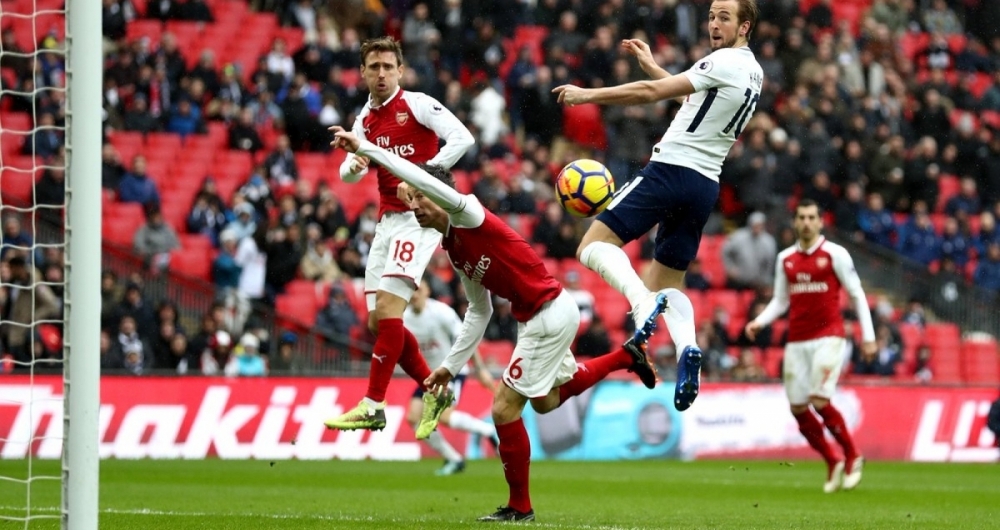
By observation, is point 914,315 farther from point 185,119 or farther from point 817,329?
point 185,119

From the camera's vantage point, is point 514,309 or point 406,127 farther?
point 406,127

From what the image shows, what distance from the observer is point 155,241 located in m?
18.6

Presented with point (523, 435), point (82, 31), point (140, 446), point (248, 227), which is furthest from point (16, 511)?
point (248, 227)

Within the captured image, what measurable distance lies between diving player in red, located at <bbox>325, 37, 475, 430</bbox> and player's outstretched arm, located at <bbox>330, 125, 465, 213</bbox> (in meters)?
1.59

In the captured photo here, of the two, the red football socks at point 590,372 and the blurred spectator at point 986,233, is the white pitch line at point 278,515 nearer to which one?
the red football socks at point 590,372

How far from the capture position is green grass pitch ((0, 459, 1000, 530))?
893 centimetres

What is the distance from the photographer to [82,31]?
6105mm

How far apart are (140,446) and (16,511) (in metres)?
6.70

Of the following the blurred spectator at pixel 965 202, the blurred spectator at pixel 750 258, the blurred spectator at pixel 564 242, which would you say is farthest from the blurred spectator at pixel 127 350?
the blurred spectator at pixel 965 202

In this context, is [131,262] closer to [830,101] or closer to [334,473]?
[334,473]

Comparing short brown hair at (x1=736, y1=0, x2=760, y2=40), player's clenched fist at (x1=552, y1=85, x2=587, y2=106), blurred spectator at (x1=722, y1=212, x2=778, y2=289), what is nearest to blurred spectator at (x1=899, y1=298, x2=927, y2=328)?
blurred spectator at (x1=722, y1=212, x2=778, y2=289)

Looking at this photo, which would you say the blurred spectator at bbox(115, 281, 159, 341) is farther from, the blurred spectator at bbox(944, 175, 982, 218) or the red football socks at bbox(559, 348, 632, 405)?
the blurred spectator at bbox(944, 175, 982, 218)

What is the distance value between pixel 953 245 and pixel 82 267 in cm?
2034

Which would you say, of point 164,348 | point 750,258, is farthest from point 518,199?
point 164,348
